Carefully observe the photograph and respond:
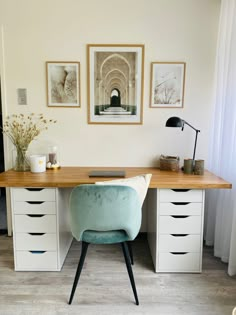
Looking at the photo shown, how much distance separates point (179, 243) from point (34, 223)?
121 cm

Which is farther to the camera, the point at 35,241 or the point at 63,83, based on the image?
the point at 63,83

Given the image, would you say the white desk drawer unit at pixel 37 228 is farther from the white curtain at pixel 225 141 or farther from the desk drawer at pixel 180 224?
the white curtain at pixel 225 141

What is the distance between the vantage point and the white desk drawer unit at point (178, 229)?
203 cm

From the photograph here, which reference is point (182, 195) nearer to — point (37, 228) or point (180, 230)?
point (180, 230)

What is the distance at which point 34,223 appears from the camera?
2.06m

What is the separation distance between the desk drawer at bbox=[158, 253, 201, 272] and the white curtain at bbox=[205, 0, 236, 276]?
0.90 ft

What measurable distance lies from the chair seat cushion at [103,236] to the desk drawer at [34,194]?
478 millimetres

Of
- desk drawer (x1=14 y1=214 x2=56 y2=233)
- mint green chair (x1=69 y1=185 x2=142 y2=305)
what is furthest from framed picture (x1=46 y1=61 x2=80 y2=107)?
mint green chair (x1=69 y1=185 x2=142 y2=305)

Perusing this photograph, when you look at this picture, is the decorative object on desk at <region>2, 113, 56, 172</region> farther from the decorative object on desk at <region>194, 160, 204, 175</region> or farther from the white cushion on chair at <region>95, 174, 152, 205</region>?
the decorative object on desk at <region>194, 160, 204, 175</region>

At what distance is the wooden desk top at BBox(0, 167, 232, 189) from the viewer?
76.9 inches

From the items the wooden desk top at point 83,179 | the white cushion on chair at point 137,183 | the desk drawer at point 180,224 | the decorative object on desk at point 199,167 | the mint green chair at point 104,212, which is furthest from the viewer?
the decorative object on desk at point 199,167

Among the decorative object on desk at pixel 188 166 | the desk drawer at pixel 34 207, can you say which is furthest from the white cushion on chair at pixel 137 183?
the decorative object on desk at pixel 188 166

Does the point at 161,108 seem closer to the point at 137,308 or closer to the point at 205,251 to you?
the point at 205,251

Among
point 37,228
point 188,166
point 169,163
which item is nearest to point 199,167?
point 188,166
